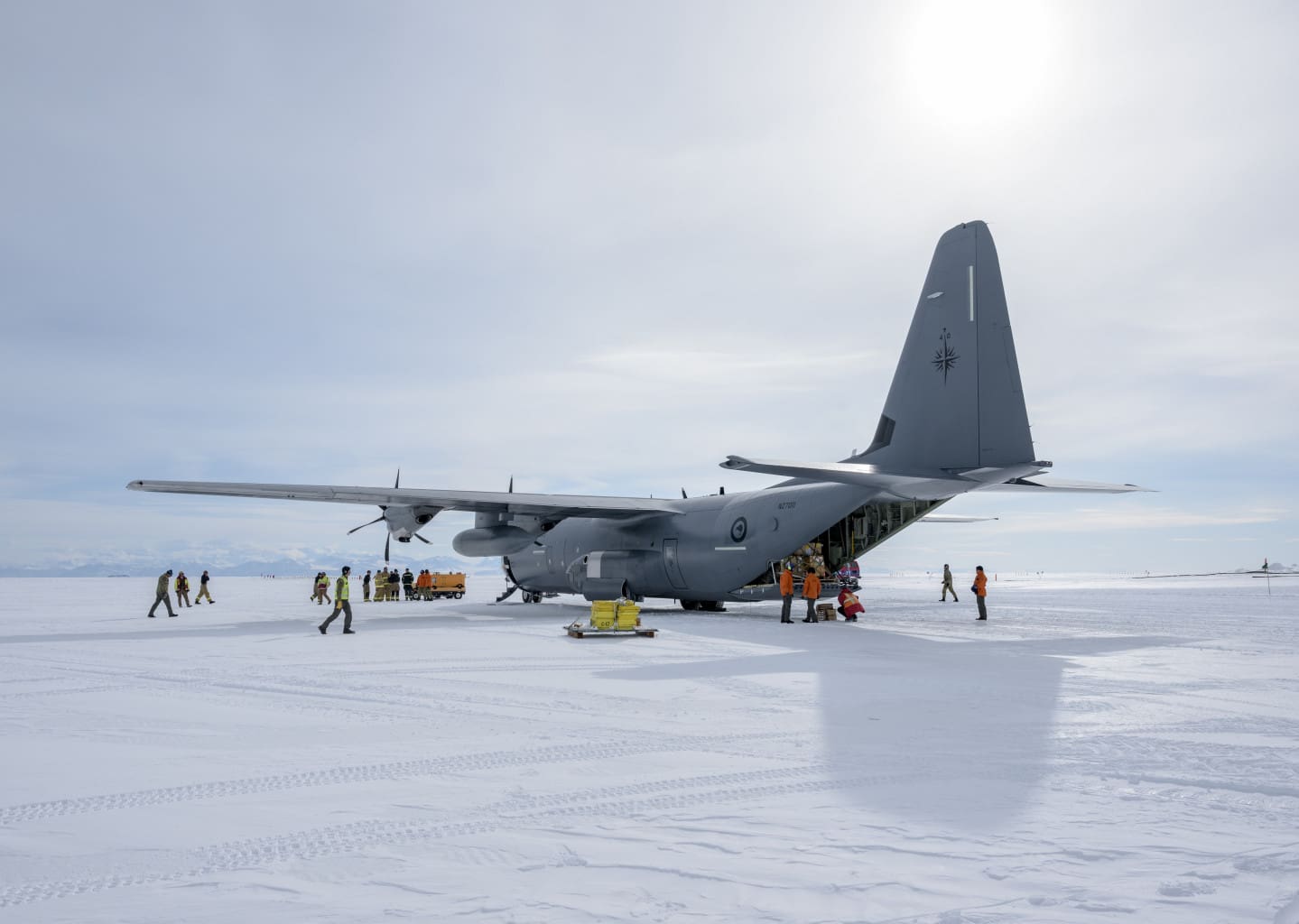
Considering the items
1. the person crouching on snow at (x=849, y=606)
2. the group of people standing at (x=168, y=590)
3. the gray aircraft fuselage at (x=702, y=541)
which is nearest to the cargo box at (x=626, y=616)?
the gray aircraft fuselage at (x=702, y=541)

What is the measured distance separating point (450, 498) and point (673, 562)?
5.68 meters

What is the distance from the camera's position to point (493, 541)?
24312 mm

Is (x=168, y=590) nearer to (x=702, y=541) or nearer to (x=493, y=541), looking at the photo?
(x=493, y=541)

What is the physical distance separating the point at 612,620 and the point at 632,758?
1017 cm

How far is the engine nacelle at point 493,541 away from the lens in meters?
24.3

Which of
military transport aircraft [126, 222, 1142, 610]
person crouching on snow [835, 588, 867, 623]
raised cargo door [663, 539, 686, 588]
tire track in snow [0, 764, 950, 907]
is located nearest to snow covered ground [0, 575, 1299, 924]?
tire track in snow [0, 764, 950, 907]

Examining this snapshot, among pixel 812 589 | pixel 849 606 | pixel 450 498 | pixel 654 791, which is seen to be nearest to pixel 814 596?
pixel 812 589

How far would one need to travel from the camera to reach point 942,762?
6016mm

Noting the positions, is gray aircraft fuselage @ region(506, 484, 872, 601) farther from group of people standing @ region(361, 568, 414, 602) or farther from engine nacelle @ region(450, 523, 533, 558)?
group of people standing @ region(361, 568, 414, 602)

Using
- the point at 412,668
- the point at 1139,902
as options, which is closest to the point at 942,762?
the point at 1139,902

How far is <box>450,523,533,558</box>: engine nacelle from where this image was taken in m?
24.3

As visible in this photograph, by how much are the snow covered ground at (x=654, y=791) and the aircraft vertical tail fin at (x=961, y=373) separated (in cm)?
520

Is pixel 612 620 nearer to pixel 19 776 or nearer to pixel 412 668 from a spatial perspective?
pixel 412 668

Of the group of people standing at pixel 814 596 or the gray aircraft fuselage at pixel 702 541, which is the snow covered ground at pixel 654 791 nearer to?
the group of people standing at pixel 814 596
